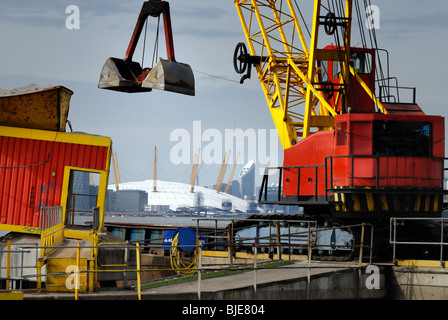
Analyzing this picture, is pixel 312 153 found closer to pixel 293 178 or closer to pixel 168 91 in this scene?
pixel 293 178

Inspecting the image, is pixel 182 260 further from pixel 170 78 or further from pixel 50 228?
pixel 170 78

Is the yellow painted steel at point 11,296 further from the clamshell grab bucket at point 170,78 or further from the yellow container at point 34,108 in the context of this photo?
the yellow container at point 34,108

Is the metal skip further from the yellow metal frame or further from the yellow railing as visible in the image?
the yellow metal frame

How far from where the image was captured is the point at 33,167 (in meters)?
25.2

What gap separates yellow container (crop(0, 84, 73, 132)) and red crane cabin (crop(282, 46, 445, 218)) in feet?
29.4

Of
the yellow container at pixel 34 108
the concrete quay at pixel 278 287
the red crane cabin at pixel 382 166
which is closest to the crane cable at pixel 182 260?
the concrete quay at pixel 278 287

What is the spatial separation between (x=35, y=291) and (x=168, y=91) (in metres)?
6.39

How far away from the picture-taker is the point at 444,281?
2172 cm

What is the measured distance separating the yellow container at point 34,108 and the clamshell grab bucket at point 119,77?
4.48 m

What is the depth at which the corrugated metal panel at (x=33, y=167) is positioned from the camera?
25.2 metres

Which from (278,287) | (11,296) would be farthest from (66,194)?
(11,296)

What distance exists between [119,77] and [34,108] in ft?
18.3

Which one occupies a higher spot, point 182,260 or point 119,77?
point 119,77
